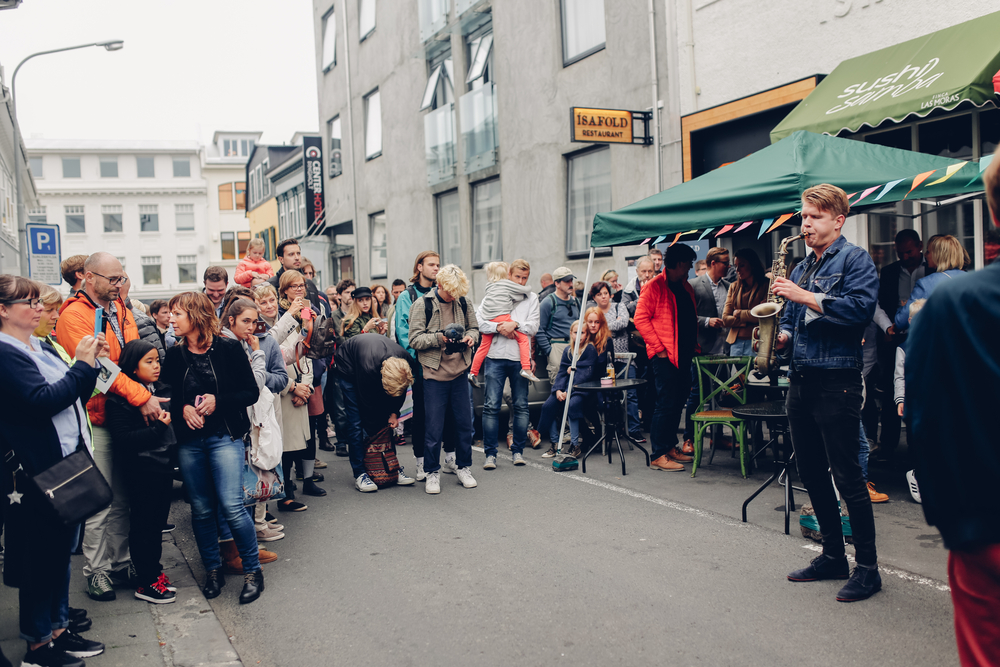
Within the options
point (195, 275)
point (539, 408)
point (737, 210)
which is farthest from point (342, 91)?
point (195, 275)

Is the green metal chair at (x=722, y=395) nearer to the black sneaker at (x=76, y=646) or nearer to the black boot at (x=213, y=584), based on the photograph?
the black boot at (x=213, y=584)

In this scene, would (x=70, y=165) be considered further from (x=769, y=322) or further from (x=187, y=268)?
(x=769, y=322)

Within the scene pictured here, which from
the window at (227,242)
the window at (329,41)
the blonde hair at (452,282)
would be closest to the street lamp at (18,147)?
the window at (329,41)

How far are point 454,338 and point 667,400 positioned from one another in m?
2.16

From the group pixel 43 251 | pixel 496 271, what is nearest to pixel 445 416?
pixel 496 271

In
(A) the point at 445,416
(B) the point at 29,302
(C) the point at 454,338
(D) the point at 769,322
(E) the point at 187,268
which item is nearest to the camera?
(B) the point at 29,302

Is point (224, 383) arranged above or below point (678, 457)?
above

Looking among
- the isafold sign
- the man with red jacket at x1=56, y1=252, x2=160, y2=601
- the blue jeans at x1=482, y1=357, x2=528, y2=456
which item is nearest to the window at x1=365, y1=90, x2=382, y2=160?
the isafold sign

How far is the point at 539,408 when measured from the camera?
9.14m

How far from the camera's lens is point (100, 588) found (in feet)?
14.9

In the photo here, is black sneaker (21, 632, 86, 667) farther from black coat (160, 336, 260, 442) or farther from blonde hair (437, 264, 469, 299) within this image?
blonde hair (437, 264, 469, 299)

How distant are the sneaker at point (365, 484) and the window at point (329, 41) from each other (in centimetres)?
2021

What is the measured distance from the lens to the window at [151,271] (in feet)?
217

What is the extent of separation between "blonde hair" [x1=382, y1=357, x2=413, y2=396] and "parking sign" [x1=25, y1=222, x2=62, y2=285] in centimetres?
1087
